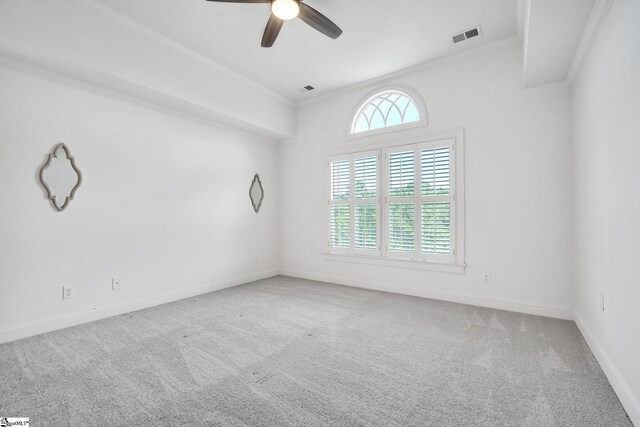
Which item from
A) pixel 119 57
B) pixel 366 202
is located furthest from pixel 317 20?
pixel 366 202

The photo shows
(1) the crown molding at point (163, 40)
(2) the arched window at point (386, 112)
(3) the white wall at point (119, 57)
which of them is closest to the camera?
(3) the white wall at point (119, 57)

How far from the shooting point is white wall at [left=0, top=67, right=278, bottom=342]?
2736 mm

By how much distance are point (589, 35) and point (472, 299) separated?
2812mm

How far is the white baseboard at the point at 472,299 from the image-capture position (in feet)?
10.5

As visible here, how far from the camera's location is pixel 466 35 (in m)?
3.34

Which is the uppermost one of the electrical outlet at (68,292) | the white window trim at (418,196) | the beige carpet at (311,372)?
the white window trim at (418,196)

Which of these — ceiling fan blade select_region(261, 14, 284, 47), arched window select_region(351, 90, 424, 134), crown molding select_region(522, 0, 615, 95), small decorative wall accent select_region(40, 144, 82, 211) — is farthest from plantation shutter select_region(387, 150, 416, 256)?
small decorative wall accent select_region(40, 144, 82, 211)

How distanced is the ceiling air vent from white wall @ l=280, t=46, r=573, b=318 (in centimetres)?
37

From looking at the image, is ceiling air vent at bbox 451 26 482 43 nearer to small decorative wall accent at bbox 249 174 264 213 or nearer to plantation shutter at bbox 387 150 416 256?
plantation shutter at bbox 387 150 416 256

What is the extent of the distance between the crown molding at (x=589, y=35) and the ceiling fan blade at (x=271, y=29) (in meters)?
2.39

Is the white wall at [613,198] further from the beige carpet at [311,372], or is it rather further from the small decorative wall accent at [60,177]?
the small decorative wall accent at [60,177]

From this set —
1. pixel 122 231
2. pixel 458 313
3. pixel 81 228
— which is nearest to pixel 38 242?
pixel 81 228

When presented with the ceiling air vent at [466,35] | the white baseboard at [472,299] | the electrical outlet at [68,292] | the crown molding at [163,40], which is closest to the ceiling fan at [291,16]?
the crown molding at [163,40]

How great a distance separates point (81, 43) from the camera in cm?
278
